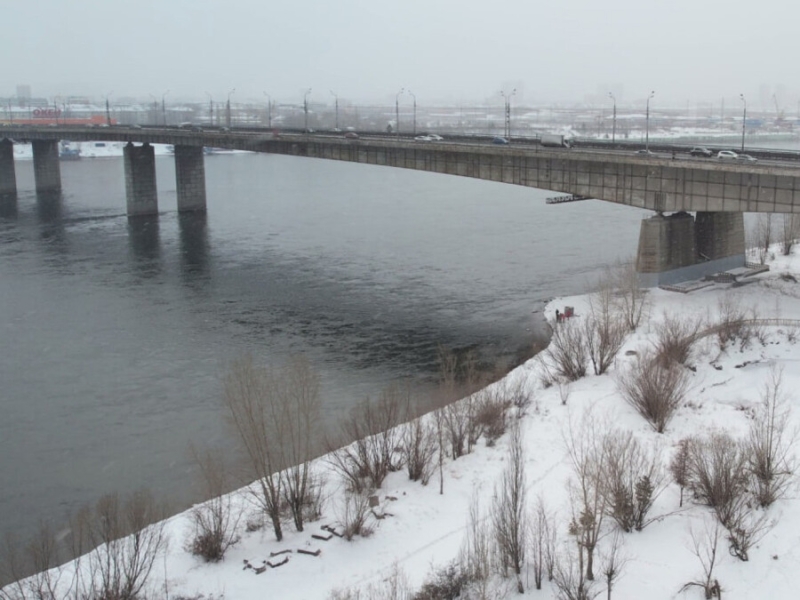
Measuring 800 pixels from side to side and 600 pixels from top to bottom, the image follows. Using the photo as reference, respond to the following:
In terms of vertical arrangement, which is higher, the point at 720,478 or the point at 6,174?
the point at 6,174

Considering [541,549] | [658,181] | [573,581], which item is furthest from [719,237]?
[573,581]

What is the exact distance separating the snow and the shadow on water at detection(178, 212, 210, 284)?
88.6 ft

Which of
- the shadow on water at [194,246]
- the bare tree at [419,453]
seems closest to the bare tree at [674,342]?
the bare tree at [419,453]

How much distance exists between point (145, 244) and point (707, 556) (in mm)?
48920

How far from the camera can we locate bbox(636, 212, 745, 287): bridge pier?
125 ft

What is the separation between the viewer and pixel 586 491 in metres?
17.5

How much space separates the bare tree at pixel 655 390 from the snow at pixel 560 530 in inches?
11.2

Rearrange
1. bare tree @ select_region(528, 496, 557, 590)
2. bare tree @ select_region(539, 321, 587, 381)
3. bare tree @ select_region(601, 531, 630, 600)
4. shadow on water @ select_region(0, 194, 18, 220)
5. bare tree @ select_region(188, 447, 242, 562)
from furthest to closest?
shadow on water @ select_region(0, 194, 18, 220), bare tree @ select_region(539, 321, 587, 381), bare tree @ select_region(188, 447, 242, 562), bare tree @ select_region(528, 496, 557, 590), bare tree @ select_region(601, 531, 630, 600)

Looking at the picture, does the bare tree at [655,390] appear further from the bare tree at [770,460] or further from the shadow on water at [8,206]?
the shadow on water at [8,206]

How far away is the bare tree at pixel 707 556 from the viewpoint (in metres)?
16.0

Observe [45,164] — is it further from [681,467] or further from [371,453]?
[681,467]

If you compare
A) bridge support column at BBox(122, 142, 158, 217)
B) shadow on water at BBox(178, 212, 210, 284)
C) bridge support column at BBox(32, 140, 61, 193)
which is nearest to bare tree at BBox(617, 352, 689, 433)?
shadow on water at BBox(178, 212, 210, 284)

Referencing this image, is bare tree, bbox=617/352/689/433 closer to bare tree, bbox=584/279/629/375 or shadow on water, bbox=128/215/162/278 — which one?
bare tree, bbox=584/279/629/375

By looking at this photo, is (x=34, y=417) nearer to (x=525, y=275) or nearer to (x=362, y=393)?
(x=362, y=393)
